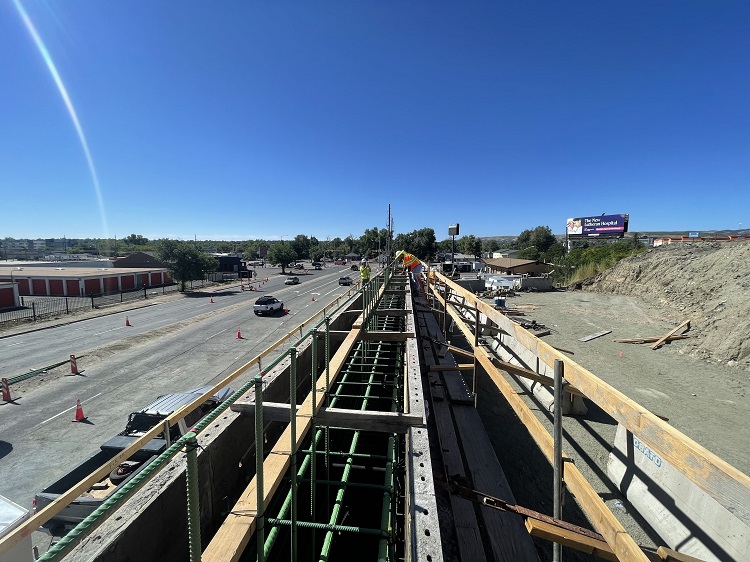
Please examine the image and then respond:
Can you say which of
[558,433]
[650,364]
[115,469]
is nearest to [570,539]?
[558,433]

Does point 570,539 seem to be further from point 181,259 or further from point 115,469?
point 181,259

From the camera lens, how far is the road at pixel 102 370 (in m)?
8.41

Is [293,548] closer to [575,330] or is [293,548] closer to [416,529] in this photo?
[416,529]

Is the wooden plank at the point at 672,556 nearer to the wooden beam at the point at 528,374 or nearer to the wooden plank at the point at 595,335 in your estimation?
the wooden beam at the point at 528,374

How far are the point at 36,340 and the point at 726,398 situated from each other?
106ft

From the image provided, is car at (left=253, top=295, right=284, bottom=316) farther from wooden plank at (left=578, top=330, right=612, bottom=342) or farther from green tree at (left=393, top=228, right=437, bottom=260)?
green tree at (left=393, top=228, right=437, bottom=260)

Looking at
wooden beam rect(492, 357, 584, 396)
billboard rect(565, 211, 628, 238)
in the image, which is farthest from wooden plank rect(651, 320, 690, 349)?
billboard rect(565, 211, 628, 238)

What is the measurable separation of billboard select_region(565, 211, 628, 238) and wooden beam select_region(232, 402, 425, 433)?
7825 cm

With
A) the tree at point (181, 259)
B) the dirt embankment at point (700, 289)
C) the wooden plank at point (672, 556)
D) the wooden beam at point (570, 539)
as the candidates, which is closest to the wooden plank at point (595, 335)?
the dirt embankment at point (700, 289)

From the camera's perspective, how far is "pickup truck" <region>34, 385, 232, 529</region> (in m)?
5.22

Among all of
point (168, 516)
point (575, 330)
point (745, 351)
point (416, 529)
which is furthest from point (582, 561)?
point (575, 330)

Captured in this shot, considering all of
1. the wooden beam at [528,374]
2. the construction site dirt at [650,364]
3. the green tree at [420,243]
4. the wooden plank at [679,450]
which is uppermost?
the green tree at [420,243]

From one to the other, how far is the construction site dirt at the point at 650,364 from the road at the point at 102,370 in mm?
9694

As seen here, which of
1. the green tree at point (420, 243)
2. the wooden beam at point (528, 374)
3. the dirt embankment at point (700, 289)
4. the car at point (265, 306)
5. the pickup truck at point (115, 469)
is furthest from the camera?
the green tree at point (420, 243)
